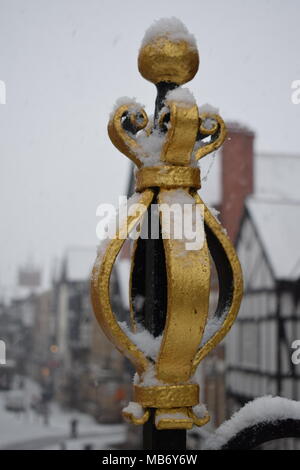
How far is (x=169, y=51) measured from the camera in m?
1.17

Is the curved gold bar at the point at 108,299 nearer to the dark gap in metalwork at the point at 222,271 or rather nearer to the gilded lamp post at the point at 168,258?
the gilded lamp post at the point at 168,258

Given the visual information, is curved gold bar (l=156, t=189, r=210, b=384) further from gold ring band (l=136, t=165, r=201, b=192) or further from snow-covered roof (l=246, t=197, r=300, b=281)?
snow-covered roof (l=246, t=197, r=300, b=281)

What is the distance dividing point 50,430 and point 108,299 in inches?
866

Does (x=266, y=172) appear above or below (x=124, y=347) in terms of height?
above

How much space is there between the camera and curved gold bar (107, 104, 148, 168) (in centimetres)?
114

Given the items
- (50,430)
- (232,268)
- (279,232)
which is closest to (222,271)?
(232,268)

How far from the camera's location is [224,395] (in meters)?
13.5

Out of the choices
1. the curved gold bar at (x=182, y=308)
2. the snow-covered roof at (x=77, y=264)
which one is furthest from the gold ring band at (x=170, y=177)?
the snow-covered roof at (x=77, y=264)

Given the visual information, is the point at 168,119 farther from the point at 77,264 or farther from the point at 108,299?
the point at 77,264

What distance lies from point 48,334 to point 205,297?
39.8 meters

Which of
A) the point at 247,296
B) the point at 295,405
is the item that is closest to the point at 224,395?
the point at 247,296
